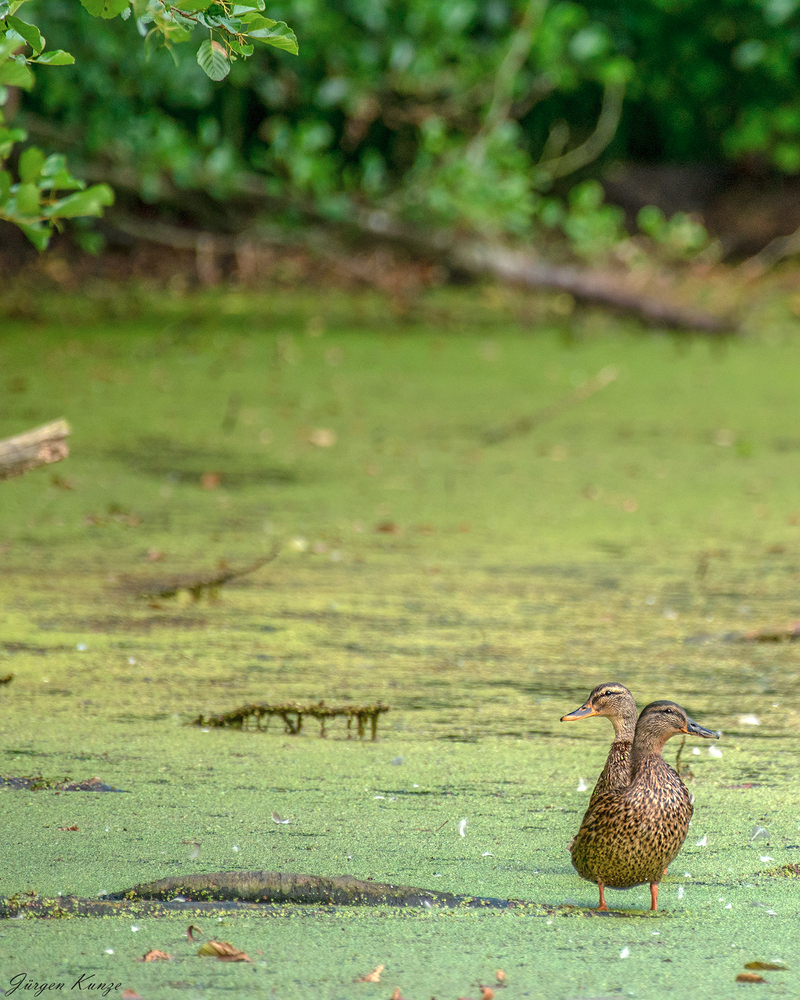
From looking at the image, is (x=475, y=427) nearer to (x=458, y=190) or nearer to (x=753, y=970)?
(x=458, y=190)

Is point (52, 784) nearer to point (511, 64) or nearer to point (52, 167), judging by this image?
point (52, 167)

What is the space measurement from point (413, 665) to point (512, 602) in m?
0.53

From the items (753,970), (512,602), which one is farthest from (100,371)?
(753,970)

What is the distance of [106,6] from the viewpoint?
6.49 ft

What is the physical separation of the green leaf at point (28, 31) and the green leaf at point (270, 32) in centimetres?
Answer: 29

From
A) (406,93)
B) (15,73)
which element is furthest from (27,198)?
(406,93)

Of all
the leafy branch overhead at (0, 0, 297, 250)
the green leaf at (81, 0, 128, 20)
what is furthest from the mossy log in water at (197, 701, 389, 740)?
the green leaf at (81, 0, 128, 20)

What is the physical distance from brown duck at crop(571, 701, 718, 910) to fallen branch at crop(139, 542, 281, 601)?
1580 millimetres

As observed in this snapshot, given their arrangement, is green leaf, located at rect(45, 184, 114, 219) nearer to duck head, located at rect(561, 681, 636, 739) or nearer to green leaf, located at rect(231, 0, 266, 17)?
green leaf, located at rect(231, 0, 266, 17)

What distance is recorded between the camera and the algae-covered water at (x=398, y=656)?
76.5 inches

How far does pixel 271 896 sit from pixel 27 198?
1.22 metres

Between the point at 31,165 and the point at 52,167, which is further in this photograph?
the point at 52,167

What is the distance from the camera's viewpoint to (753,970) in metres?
1.85

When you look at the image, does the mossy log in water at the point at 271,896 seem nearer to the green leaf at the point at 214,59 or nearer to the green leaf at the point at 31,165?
the green leaf at the point at 214,59
